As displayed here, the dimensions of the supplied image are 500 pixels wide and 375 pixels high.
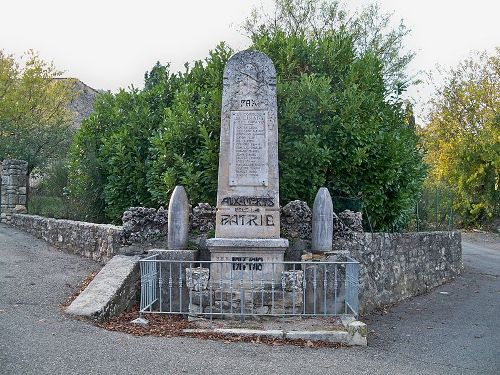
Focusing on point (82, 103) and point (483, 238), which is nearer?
point (483, 238)

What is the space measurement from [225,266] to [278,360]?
277cm

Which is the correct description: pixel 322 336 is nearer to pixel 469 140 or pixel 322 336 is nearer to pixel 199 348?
pixel 199 348

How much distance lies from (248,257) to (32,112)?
2370cm

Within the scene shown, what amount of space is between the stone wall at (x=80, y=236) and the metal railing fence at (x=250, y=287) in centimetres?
154

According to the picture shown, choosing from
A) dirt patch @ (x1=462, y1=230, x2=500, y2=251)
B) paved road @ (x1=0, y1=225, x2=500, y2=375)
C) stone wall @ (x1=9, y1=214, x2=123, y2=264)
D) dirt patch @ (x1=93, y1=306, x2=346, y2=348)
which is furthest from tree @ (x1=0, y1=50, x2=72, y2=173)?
dirt patch @ (x1=462, y1=230, x2=500, y2=251)

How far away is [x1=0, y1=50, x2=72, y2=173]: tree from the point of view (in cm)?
1931

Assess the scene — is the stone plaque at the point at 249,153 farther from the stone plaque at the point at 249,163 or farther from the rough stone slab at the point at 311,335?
the rough stone slab at the point at 311,335

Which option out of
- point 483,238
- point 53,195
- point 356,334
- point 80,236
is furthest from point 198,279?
point 483,238

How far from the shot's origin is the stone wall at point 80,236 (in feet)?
35.2

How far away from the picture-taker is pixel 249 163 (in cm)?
896

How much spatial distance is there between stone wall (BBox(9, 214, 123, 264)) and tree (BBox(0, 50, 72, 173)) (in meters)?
3.97

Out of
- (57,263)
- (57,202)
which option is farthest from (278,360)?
(57,202)

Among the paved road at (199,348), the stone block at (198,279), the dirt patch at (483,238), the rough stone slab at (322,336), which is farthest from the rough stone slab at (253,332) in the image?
the dirt patch at (483,238)

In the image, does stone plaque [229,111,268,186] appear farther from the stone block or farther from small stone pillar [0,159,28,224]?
small stone pillar [0,159,28,224]
